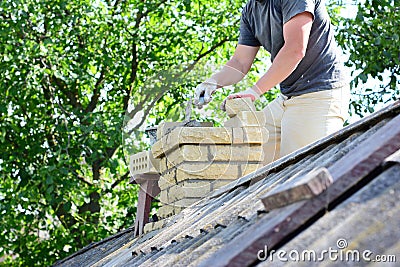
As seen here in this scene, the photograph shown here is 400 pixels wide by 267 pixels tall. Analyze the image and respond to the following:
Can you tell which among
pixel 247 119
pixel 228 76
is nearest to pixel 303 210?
pixel 228 76

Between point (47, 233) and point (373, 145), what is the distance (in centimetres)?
1055

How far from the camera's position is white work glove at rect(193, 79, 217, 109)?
13.9 feet

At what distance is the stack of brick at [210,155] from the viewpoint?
4.67 metres

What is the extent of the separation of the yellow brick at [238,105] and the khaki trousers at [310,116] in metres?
0.19

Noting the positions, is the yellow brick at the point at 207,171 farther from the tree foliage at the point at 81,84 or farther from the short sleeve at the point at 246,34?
the tree foliage at the point at 81,84

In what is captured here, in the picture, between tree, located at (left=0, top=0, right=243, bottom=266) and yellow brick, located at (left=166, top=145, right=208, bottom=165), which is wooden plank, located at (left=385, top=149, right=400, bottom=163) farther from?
tree, located at (left=0, top=0, right=243, bottom=266)

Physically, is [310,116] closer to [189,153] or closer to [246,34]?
[246,34]

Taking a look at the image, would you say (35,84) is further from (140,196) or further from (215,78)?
(215,78)

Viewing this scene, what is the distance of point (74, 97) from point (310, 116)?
27.1ft

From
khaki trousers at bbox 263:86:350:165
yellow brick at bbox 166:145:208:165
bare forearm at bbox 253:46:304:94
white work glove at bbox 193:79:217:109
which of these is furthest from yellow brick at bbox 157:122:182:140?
bare forearm at bbox 253:46:304:94

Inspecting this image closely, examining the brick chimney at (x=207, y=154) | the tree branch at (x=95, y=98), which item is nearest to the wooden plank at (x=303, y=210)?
the brick chimney at (x=207, y=154)

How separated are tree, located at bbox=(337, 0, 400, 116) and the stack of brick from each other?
4.33 metres

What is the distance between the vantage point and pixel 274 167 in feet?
10.6

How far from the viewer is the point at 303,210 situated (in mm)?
1592
